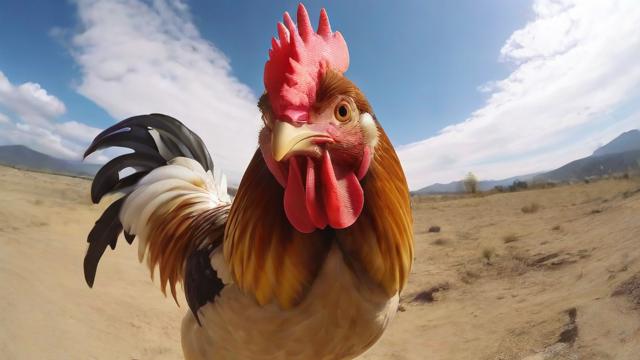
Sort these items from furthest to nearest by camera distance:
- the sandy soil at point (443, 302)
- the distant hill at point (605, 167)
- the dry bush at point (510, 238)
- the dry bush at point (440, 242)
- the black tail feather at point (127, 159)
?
1. the distant hill at point (605, 167)
2. the dry bush at point (440, 242)
3. the dry bush at point (510, 238)
4. the sandy soil at point (443, 302)
5. the black tail feather at point (127, 159)

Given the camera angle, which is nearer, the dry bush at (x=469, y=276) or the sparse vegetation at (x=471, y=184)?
the dry bush at (x=469, y=276)

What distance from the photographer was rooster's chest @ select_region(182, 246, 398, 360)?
1252mm

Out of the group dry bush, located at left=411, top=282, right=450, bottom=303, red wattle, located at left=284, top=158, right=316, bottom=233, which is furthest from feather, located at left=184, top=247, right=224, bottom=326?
dry bush, located at left=411, top=282, right=450, bottom=303

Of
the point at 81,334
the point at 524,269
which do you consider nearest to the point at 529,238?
the point at 524,269

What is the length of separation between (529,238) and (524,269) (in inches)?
86.3

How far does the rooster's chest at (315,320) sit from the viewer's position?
1.25m

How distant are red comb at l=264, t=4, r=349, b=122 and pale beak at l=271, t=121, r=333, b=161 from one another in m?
0.05

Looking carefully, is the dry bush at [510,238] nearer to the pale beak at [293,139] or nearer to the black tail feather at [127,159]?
the black tail feather at [127,159]

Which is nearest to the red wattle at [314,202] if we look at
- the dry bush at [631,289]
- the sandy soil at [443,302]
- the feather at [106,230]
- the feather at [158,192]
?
the feather at [158,192]

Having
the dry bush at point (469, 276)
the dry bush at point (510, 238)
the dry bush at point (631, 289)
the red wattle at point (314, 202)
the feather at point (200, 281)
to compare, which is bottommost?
the dry bush at point (469, 276)

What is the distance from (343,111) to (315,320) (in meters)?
0.80

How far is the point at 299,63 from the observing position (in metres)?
1.27

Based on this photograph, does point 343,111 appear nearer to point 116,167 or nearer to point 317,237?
point 317,237

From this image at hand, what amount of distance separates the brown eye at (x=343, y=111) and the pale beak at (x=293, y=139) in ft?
0.33
